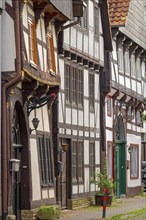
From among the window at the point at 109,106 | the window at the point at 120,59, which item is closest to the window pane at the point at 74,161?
the window at the point at 109,106

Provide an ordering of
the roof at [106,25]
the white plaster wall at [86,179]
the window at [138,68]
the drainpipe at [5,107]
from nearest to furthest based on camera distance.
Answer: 1. the drainpipe at [5,107]
2. the white plaster wall at [86,179]
3. the roof at [106,25]
4. the window at [138,68]

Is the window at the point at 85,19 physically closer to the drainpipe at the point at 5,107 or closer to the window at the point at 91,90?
the window at the point at 91,90

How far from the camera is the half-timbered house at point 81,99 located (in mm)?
31156

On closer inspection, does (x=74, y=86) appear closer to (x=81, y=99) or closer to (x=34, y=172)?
(x=81, y=99)

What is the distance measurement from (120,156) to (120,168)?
64cm

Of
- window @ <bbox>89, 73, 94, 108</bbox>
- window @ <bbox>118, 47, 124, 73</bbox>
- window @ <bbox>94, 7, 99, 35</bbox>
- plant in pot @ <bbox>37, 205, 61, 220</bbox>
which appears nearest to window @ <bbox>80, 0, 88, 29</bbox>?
window @ <bbox>94, 7, 99, 35</bbox>

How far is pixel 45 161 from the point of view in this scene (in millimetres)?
27578

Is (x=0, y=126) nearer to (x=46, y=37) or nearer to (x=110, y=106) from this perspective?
(x=46, y=37)

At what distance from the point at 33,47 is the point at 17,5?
2381mm

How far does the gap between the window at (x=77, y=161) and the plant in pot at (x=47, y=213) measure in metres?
5.81

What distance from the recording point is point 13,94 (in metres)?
23.8

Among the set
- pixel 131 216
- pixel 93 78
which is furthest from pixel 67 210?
pixel 93 78

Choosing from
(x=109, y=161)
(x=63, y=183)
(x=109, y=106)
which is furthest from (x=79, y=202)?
(x=109, y=106)

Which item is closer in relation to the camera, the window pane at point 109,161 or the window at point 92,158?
the window at point 92,158
